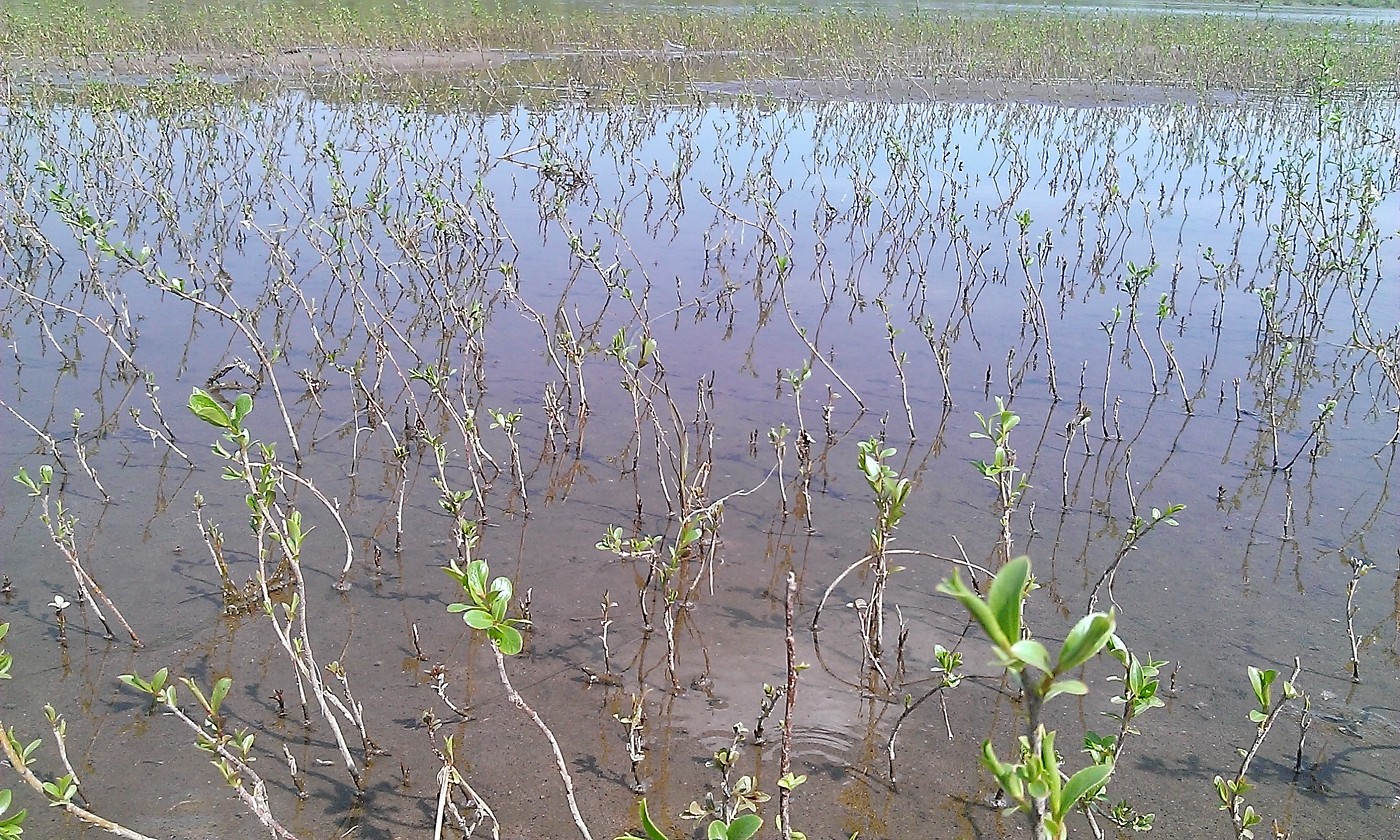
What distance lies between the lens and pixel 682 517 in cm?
438

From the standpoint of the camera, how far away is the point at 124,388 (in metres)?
6.17

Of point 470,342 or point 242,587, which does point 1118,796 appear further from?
point 470,342

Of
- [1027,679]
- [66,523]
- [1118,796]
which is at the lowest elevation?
[1118,796]

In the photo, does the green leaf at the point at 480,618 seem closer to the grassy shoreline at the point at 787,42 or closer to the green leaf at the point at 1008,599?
the green leaf at the point at 1008,599

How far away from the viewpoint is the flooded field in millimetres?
3342

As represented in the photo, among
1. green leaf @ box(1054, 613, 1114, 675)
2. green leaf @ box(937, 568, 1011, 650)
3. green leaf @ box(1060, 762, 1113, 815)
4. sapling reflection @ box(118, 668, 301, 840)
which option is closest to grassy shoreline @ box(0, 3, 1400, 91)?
sapling reflection @ box(118, 668, 301, 840)

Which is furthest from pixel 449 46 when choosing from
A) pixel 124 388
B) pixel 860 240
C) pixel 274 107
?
pixel 124 388

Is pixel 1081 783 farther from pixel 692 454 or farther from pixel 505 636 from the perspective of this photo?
pixel 692 454

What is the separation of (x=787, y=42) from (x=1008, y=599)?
21.3 m

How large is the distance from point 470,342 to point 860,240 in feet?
14.9

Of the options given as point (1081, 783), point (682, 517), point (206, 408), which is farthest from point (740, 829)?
point (682, 517)

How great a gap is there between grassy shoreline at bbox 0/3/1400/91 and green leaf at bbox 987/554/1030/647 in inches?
693

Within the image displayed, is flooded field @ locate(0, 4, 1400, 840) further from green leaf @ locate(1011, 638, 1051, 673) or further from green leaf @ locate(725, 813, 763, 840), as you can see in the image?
green leaf @ locate(725, 813, 763, 840)

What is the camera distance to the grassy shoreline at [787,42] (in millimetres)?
18094
